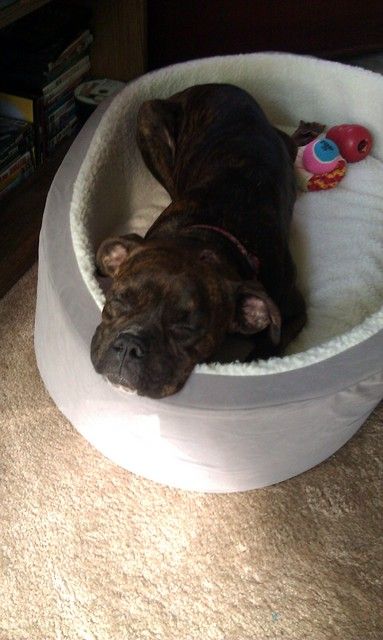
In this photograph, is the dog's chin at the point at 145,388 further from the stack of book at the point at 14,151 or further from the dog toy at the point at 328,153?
the dog toy at the point at 328,153

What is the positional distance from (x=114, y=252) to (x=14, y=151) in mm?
916

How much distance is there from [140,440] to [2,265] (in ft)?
3.10

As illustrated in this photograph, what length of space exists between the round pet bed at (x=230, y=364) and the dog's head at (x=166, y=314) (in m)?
0.06

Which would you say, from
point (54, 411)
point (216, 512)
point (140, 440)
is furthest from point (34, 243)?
point (216, 512)

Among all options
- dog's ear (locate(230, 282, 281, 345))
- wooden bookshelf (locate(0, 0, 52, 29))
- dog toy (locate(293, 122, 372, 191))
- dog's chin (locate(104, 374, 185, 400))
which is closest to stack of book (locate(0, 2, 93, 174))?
wooden bookshelf (locate(0, 0, 52, 29))

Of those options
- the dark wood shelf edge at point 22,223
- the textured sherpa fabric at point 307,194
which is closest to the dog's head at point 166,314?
the textured sherpa fabric at point 307,194

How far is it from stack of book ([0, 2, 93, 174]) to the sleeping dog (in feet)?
1.46

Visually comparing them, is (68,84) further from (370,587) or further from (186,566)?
(370,587)

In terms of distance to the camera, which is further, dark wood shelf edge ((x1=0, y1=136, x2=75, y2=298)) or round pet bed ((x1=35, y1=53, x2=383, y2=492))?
dark wood shelf edge ((x1=0, y1=136, x2=75, y2=298))

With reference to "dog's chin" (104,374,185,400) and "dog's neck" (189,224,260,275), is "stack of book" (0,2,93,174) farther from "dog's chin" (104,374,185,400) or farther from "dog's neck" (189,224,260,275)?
"dog's chin" (104,374,185,400)

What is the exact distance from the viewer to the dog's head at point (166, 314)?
140 cm

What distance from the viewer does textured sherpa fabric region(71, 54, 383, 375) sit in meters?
2.06

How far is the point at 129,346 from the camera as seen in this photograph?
139 cm

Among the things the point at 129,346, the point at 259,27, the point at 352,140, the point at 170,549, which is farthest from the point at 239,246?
the point at 259,27
